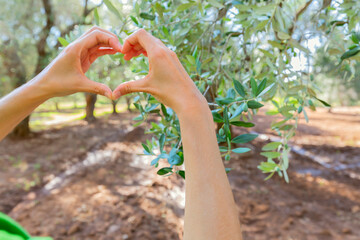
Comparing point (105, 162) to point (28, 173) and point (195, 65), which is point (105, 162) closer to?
point (28, 173)

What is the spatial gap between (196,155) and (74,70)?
570mm

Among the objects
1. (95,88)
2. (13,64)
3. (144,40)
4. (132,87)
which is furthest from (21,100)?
(13,64)

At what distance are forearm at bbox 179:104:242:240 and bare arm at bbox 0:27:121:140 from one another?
1.20ft

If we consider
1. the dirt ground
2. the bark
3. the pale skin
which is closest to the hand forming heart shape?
the pale skin

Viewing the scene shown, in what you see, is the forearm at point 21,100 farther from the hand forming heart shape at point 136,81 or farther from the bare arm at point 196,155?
the bare arm at point 196,155

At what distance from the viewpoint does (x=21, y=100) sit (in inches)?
39.6

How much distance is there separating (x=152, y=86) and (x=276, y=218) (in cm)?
364

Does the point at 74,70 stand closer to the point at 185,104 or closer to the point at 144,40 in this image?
the point at 144,40

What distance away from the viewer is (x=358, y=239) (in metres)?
3.30

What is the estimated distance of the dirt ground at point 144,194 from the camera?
3545 mm

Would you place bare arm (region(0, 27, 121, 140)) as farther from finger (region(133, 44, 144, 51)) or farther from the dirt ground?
the dirt ground

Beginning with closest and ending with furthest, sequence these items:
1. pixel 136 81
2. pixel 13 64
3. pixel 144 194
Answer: pixel 136 81 < pixel 144 194 < pixel 13 64

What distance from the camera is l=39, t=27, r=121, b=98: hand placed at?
0.93m

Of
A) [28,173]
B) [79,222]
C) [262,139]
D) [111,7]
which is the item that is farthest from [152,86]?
[262,139]
